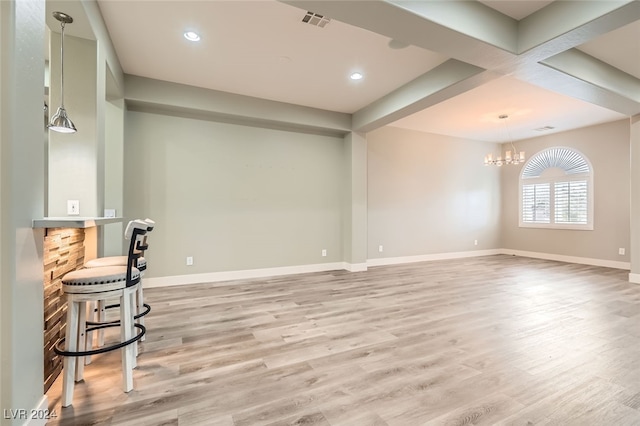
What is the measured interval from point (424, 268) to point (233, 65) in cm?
510

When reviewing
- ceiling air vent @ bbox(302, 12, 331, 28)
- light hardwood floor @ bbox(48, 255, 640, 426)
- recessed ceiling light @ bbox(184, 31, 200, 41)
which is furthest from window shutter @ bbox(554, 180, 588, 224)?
recessed ceiling light @ bbox(184, 31, 200, 41)

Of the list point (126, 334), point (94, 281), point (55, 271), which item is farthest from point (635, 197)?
point (55, 271)

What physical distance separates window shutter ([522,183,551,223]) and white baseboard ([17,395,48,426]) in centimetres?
932

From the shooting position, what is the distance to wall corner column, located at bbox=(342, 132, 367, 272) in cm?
566

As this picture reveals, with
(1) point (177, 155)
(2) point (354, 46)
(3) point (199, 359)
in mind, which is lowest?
(3) point (199, 359)

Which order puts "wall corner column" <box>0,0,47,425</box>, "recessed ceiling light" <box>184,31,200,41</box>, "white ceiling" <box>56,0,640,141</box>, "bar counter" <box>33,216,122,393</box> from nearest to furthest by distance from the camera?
"wall corner column" <box>0,0,47,425</box> → "bar counter" <box>33,216,122,393</box> → "white ceiling" <box>56,0,640,141</box> → "recessed ceiling light" <box>184,31,200,41</box>

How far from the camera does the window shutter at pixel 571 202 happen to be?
21.8 feet

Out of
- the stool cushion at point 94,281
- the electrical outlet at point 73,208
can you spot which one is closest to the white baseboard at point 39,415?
the stool cushion at point 94,281

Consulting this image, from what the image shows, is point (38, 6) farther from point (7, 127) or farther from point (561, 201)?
point (561, 201)

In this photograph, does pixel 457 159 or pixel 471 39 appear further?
pixel 457 159

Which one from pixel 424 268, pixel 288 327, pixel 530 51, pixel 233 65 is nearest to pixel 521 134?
pixel 424 268

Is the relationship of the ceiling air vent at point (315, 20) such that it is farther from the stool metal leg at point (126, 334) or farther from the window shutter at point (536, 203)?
the window shutter at point (536, 203)

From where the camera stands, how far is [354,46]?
3268 mm

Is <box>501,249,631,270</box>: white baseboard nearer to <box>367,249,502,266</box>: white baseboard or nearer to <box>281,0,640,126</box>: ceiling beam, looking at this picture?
<box>367,249,502,266</box>: white baseboard
